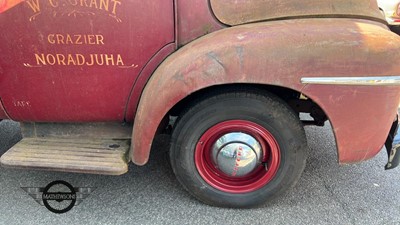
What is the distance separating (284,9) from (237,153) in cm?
92

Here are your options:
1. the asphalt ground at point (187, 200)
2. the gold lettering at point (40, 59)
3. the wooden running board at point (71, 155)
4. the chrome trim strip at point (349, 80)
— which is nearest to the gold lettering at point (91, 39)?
the gold lettering at point (40, 59)

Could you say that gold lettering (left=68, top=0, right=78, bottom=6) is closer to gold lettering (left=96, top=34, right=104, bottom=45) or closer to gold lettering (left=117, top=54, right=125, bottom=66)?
gold lettering (left=96, top=34, right=104, bottom=45)

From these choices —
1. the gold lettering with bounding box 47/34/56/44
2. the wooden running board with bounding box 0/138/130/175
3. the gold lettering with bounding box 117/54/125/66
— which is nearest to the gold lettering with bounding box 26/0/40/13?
the gold lettering with bounding box 47/34/56/44

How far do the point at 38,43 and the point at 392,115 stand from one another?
86.2 inches

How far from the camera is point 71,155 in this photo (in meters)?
2.35

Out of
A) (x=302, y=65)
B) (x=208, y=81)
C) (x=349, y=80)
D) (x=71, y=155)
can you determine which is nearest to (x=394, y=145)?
(x=349, y=80)

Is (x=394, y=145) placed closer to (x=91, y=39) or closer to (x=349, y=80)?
(x=349, y=80)

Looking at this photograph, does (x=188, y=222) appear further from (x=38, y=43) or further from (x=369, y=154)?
(x=38, y=43)

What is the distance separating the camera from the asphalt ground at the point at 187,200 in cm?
234

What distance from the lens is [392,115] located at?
220 cm

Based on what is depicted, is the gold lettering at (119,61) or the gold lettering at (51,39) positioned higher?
the gold lettering at (51,39)

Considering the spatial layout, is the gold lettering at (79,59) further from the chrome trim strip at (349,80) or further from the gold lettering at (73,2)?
the chrome trim strip at (349,80)

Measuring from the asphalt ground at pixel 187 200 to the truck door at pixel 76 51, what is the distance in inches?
22.9

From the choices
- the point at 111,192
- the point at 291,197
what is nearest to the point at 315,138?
the point at 291,197
